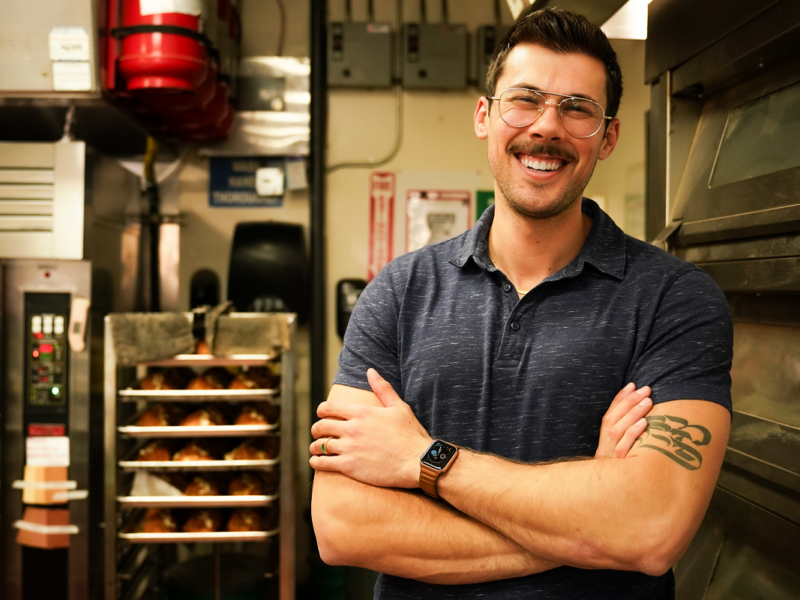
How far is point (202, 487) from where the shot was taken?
242 centimetres

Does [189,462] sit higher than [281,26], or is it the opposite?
[281,26]

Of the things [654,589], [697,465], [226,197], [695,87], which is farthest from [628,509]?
[226,197]

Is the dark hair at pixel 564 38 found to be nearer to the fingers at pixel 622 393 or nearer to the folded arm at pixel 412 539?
the fingers at pixel 622 393

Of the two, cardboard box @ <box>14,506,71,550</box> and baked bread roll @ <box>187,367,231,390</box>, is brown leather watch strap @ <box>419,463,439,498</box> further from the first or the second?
cardboard box @ <box>14,506,71,550</box>

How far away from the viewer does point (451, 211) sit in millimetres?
3184

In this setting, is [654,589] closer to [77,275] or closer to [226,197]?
[77,275]

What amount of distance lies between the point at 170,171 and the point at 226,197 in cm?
31

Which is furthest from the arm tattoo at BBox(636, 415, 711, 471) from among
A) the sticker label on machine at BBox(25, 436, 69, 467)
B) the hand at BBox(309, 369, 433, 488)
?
the sticker label on machine at BBox(25, 436, 69, 467)

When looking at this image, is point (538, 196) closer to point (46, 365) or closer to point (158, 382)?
point (158, 382)

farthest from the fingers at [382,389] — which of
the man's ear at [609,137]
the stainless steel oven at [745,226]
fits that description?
the stainless steel oven at [745,226]

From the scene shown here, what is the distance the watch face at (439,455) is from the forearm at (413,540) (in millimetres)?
85

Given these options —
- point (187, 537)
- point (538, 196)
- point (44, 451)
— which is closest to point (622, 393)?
point (538, 196)

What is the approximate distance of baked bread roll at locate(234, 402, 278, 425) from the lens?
2459 millimetres

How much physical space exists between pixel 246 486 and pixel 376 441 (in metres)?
1.52
